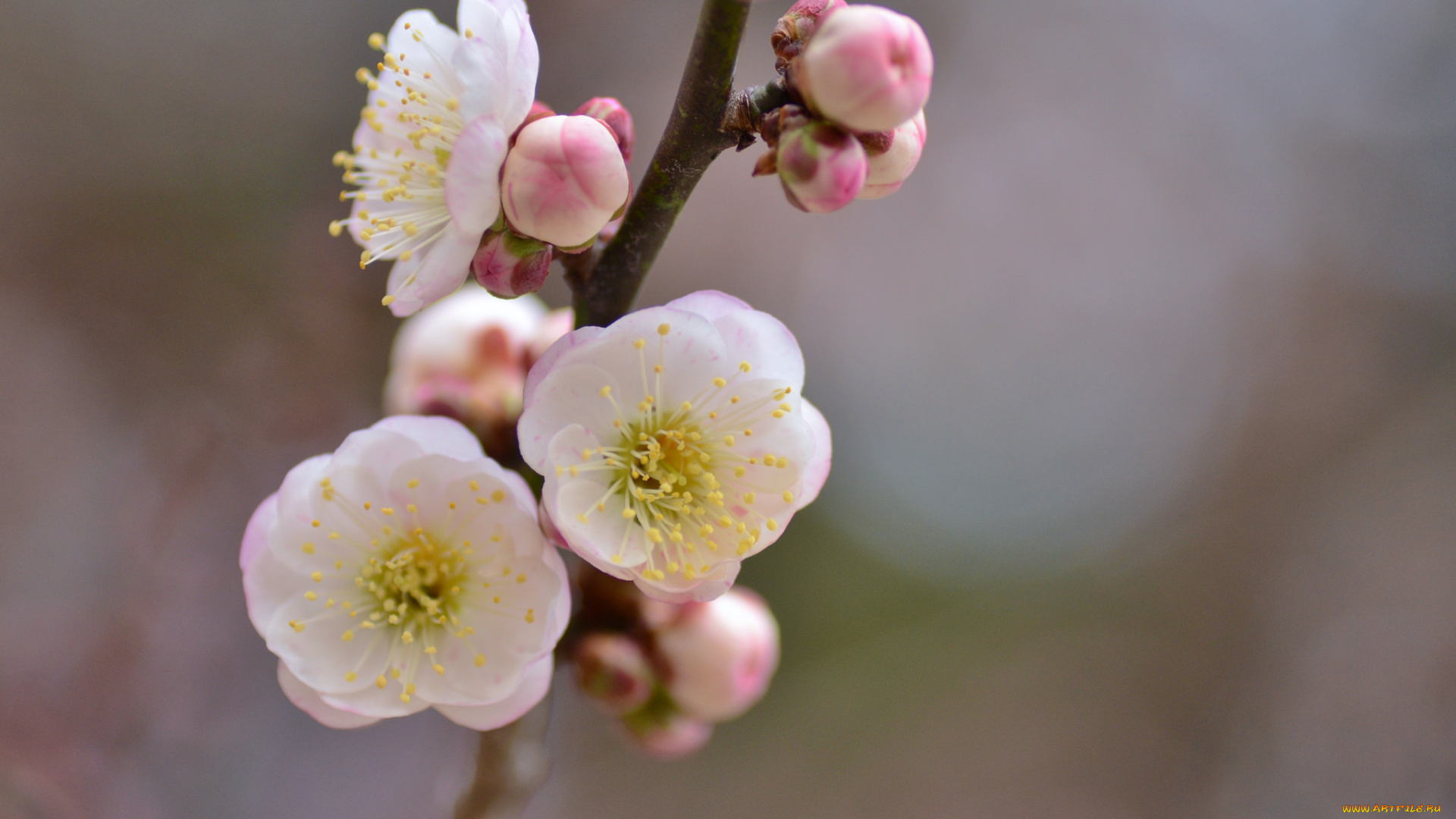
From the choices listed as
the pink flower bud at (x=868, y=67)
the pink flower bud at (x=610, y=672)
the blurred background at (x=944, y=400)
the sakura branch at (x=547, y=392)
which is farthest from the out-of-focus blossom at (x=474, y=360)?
the blurred background at (x=944, y=400)

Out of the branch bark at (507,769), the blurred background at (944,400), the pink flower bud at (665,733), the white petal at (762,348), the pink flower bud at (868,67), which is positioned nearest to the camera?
the pink flower bud at (868,67)

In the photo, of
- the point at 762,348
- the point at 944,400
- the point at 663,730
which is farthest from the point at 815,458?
the point at 944,400

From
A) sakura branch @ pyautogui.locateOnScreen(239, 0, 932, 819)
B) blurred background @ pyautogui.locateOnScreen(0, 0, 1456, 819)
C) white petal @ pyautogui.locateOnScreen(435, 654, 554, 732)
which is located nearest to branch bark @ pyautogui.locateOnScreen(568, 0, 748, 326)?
sakura branch @ pyautogui.locateOnScreen(239, 0, 932, 819)

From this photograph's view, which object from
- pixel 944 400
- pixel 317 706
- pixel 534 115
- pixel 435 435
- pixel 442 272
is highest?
pixel 534 115

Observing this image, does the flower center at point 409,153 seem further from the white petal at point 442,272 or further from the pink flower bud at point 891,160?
the pink flower bud at point 891,160

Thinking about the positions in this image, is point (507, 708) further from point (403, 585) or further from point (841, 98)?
point (841, 98)

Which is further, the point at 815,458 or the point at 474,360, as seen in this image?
the point at 474,360
